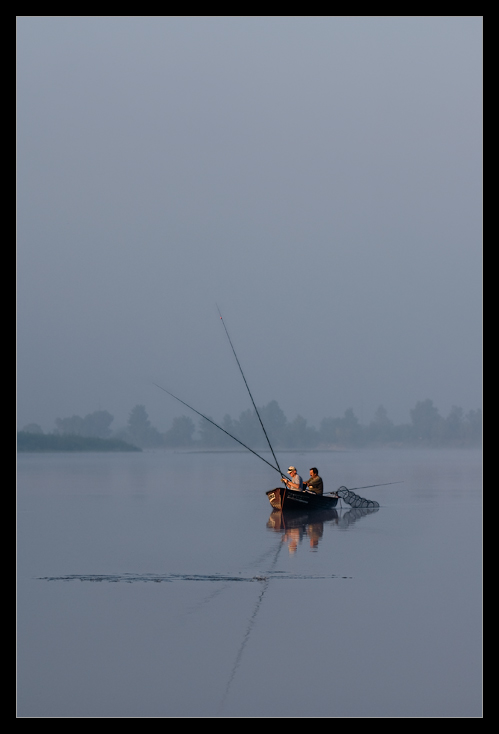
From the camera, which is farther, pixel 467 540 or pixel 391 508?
pixel 391 508

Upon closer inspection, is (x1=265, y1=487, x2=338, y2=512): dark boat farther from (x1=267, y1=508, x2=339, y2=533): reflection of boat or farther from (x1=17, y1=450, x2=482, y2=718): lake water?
(x1=17, y1=450, x2=482, y2=718): lake water

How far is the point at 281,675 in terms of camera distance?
32.5 feet

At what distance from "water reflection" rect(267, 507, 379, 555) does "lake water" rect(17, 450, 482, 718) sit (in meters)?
0.21

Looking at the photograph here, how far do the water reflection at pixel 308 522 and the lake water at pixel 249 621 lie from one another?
8.2 inches

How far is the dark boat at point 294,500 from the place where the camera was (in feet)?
80.9

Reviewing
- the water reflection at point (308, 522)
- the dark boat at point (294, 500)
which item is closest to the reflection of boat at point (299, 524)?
the water reflection at point (308, 522)

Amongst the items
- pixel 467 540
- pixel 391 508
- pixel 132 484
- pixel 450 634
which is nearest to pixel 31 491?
pixel 132 484

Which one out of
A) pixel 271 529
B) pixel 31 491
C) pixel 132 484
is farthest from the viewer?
pixel 132 484

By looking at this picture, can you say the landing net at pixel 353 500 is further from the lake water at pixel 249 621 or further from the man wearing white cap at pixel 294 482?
the lake water at pixel 249 621

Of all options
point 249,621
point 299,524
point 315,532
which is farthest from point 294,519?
point 249,621
